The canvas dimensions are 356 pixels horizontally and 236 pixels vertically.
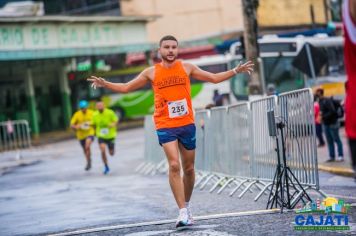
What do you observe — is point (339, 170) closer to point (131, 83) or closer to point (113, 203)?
point (113, 203)

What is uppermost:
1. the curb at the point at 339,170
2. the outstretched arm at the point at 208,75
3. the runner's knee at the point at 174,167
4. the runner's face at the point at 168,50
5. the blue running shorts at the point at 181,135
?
the runner's face at the point at 168,50

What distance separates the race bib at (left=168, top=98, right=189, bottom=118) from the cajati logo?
162 centimetres

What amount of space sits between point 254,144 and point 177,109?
158 inches

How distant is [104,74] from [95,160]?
21032 mm

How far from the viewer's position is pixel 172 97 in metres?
8.91

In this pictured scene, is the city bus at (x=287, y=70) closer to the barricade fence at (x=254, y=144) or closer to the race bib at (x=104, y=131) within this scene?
the race bib at (x=104, y=131)

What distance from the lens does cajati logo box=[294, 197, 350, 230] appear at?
7473 mm

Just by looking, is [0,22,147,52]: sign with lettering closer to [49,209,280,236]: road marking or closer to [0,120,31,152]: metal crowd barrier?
[0,120,31,152]: metal crowd barrier

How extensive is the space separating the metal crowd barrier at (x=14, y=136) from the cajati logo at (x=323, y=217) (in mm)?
25996

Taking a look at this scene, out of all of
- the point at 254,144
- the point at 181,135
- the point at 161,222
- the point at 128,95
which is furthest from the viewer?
the point at 128,95

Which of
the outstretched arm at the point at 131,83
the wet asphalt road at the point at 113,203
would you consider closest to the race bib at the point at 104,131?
the wet asphalt road at the point at 113,203

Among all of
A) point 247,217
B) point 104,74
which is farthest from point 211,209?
point 104,74

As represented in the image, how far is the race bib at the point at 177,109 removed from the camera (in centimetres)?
888

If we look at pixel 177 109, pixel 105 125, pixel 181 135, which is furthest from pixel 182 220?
pixel 105 125
